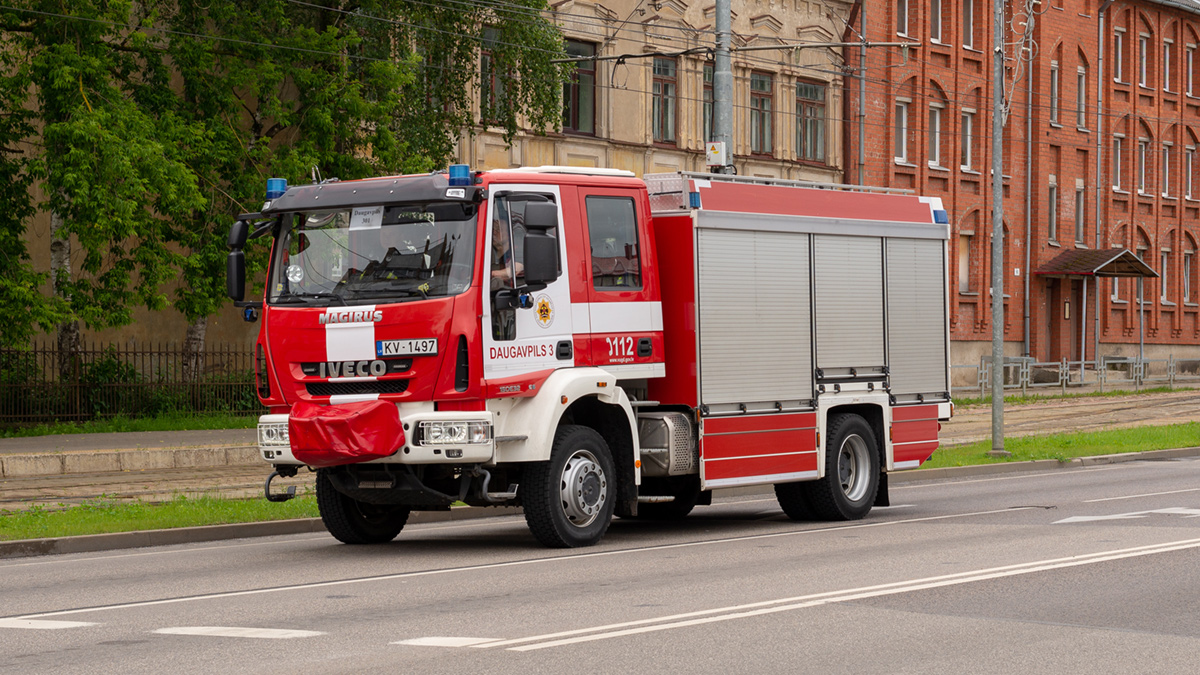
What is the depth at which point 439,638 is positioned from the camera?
8.59 m

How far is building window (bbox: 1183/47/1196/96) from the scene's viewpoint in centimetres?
5750

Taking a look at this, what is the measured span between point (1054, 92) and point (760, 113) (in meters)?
14.4

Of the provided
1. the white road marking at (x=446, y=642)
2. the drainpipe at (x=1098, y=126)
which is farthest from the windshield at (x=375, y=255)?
the drainpipe at (x=1098, y=126)

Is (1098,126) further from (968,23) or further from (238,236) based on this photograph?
(238,236)

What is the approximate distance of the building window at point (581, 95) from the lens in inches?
1452

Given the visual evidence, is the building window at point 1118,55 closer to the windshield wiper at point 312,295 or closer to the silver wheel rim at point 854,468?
the silver wheel rim at point 854,468

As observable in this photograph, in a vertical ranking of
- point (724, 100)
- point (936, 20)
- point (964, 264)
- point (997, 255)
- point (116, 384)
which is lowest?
point (116, 384)

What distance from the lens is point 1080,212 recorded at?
53125 mm

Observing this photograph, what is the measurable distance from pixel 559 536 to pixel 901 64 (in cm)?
3538

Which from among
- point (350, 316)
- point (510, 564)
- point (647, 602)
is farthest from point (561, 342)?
point (647, 602)

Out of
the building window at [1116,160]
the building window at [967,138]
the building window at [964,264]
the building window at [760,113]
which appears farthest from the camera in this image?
the building window at [1116,160]

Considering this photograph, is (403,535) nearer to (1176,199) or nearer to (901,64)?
(901,64)

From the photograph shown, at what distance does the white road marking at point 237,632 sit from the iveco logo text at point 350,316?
379 cm

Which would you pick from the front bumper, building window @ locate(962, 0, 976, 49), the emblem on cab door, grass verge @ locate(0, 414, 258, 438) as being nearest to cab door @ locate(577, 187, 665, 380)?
the emblem on cab door
